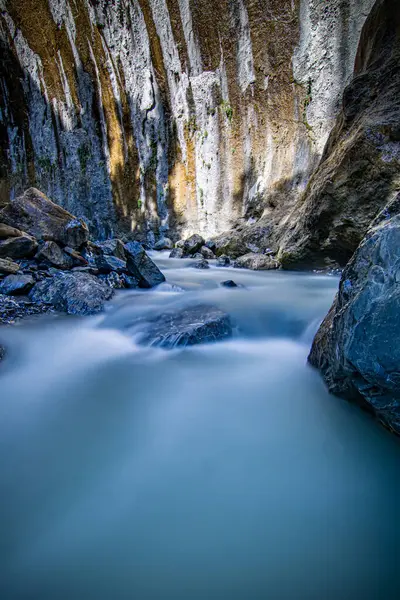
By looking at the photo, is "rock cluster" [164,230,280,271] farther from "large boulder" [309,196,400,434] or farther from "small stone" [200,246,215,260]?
"large boulder" [309,196,400,434]

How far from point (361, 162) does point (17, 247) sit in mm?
5415

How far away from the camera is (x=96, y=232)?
1582 cm

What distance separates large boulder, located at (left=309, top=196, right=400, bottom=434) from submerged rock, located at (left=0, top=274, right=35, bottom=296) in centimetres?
340

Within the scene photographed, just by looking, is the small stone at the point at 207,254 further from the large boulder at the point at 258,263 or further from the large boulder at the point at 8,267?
the large boulder at the point at 8,267

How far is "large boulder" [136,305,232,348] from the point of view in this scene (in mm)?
2287

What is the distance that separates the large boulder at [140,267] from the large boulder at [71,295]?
0.86 m

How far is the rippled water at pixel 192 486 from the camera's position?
752 millimetres

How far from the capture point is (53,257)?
4.04m

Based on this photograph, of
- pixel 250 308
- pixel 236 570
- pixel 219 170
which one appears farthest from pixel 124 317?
pixel 219 170

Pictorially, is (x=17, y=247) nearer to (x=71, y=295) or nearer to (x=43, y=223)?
(x=43, y=223)

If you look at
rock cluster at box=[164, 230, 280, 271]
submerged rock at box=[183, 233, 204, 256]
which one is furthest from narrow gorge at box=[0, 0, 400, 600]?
submerged rock at box=[183, 233, 204, 256]

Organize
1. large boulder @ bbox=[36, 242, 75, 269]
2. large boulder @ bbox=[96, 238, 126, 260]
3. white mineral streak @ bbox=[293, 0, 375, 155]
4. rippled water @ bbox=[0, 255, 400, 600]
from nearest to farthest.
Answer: rippled water @ bbox=[0, 255, 400, 600] → large boulder @ bbox=[36, 242, 75, 269] → large boulder @ bbox=[96, 238, 126, 260] → white mineral streak @ bbox=[293, 0, 375, 155]

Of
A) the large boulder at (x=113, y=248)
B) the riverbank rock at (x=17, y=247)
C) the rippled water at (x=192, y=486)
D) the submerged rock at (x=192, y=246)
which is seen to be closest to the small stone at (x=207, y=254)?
the submerged rock at (x=192, y=246)

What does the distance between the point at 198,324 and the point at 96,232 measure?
49.8 feet
